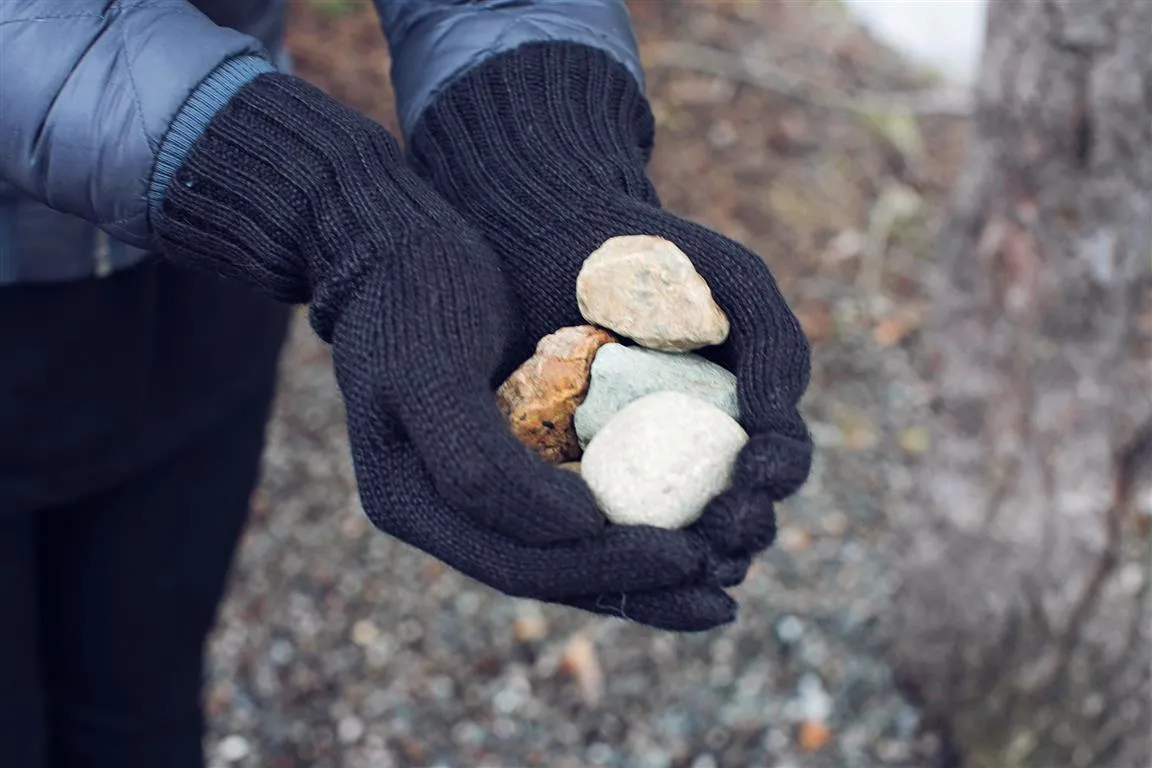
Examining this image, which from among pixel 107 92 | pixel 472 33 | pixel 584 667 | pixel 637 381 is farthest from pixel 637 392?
pixel 584 667

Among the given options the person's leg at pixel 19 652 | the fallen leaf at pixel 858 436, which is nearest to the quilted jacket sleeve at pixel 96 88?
the person's leg at pixel 19 652

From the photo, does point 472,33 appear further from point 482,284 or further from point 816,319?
point 816,319

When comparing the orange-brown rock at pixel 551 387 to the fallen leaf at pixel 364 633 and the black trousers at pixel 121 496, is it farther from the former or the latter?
the fallen leaf at pixel 364 633

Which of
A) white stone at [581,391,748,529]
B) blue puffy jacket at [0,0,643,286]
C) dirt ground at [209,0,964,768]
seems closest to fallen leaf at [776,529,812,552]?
dirt ground at [209,0,964,768]

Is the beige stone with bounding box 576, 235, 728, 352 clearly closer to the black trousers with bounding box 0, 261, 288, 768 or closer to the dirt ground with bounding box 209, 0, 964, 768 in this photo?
the black trousers with bounding box 0, 261, 288, 768

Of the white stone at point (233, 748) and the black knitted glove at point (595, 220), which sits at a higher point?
the black knitted glove at point (595, 220)

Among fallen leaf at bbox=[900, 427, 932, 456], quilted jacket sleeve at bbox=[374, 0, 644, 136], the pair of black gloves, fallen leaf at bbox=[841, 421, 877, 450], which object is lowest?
fallen leaf at bbox=[841, 421, 877, 450]
